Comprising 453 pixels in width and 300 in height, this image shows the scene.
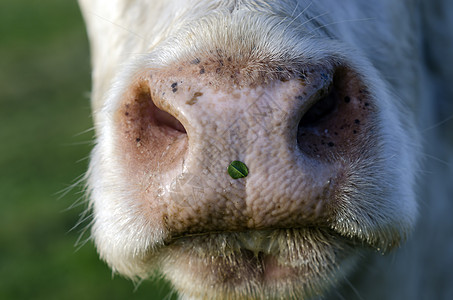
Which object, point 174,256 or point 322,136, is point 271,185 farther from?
point 174,256

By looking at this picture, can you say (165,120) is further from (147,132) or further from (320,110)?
(320,110)

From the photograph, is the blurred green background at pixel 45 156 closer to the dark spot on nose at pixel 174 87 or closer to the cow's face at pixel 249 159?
the cow's face at pixel 249 159

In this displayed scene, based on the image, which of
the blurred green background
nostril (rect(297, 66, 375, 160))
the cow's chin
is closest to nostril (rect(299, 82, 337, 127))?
nostril (rect(297, 66, 375, 160))

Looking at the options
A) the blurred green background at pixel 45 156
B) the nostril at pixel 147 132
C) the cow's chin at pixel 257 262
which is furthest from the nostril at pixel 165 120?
the blurred green background at pixel 45 156

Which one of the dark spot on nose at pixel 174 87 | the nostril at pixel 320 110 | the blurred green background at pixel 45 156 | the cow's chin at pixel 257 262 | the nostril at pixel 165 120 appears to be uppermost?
the nostril at pixel 320 110

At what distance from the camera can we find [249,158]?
4.52 feet

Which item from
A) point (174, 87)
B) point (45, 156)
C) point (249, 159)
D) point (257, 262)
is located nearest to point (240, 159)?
point (249, 159)

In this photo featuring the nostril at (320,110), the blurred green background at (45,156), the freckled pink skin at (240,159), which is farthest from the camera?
the blurred green background at (45,156)

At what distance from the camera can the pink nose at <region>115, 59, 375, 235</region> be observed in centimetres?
138

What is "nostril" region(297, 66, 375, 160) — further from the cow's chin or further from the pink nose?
the cow's chin

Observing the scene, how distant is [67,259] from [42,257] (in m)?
0.23

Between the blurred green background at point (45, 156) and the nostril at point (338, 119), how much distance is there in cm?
77

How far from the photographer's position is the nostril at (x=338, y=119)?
1.44 meters

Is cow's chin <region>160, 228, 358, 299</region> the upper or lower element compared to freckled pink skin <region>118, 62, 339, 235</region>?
lower
